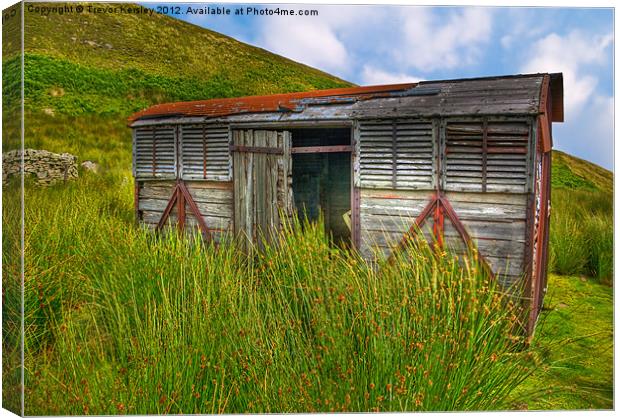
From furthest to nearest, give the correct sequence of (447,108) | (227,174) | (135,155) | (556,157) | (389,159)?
(556,157) → (135,155) → (227,174) → (389,159) → (447,108)

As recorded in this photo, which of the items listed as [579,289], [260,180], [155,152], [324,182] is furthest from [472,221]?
[155,152]

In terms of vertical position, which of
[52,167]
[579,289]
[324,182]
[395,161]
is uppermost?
[52,167]

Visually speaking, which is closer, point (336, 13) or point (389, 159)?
point (336, 13)

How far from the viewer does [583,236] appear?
9297 mm

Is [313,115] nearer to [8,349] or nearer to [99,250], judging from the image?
[99,250]

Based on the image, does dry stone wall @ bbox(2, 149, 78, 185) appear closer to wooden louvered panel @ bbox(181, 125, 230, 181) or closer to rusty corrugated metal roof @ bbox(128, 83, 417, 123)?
rusty corrugated metal roof @ bbox(128, 83, 417, 123)

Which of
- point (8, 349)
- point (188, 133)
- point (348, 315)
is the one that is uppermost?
point (188, 133)

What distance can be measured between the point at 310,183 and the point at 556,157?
16.5ft

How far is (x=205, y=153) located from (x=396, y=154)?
3.23 meters

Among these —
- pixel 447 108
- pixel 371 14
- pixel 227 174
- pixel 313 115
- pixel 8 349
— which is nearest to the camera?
pixel 8 349

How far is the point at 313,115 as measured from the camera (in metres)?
7.09

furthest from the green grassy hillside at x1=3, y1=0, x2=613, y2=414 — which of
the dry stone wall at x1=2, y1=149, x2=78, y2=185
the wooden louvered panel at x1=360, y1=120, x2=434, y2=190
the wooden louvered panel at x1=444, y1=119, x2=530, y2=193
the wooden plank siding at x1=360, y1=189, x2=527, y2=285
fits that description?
the dry stone wall at x1=2, y1=149, x2=78, y2=185

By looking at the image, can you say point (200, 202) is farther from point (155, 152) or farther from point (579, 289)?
point (579, 289)

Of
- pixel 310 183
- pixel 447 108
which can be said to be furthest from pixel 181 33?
pixel 310 183
